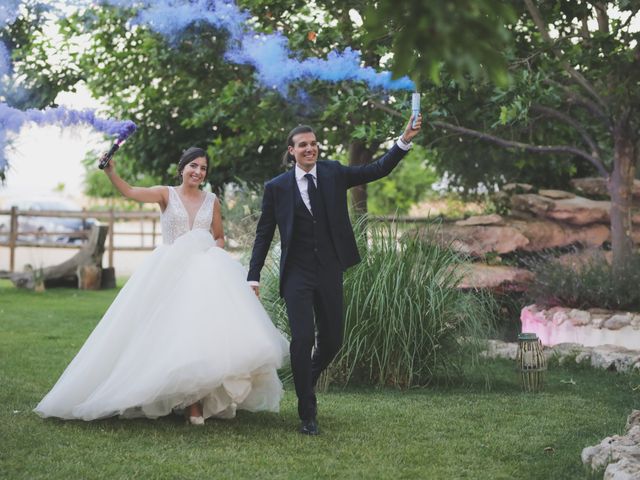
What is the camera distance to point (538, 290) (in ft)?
31.8

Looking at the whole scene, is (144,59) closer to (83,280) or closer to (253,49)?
(253,49)

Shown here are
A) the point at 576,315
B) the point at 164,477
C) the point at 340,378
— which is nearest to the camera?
the point at 164,477

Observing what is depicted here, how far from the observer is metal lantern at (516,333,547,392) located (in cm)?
682

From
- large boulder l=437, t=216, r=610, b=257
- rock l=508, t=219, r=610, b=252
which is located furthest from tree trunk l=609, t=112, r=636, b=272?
rock l=508, t=219, r=610, b=252

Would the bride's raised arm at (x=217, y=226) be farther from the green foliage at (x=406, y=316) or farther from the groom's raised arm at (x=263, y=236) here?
the green foliage at (x=406, y=316)

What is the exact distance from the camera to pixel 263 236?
5.43m

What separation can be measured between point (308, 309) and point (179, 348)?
0.71 meters

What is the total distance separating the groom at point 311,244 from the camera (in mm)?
5141

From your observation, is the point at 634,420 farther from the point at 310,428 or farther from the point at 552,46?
the point at 552,46

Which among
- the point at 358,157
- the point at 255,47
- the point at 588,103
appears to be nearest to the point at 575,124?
the point at 588,103

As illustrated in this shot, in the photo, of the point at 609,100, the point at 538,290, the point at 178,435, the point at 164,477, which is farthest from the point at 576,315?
the point at 164,477

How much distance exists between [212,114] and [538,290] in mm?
4496

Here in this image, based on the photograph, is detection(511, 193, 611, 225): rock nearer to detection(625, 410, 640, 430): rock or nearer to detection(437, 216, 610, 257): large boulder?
detection(437, 216, 610, 257): large boulder

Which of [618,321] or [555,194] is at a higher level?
[555,194]
